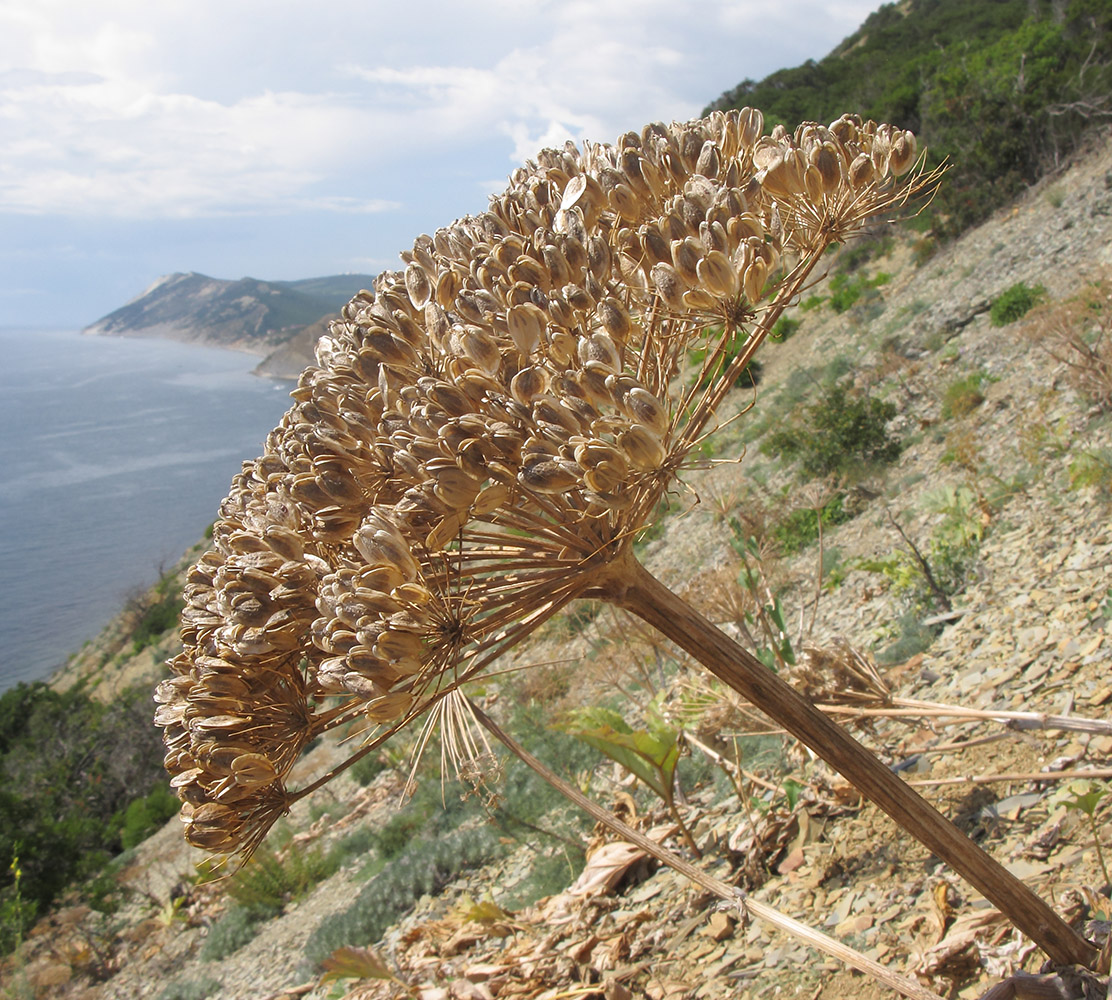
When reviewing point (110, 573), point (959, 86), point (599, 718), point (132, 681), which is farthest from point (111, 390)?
point (599, 718)

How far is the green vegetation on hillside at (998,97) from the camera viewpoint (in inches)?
907

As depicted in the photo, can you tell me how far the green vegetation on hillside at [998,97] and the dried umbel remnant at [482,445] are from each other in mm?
17198

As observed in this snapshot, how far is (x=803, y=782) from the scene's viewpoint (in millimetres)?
3633

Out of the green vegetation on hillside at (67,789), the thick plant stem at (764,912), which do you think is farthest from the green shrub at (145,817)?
the thick plant stem at (764,912)

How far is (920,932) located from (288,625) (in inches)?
94.6

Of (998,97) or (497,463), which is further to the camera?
(998,97)

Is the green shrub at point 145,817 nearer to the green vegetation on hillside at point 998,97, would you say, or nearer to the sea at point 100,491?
the sea at point 100,491

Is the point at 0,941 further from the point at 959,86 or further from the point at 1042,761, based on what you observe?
the point at 959,86

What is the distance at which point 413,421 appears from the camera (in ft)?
4.92

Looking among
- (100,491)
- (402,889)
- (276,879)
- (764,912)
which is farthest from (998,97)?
(100,491)

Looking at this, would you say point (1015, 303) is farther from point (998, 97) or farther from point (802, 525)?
point (998, 97)

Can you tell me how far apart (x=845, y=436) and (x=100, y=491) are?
→ 99446 mm

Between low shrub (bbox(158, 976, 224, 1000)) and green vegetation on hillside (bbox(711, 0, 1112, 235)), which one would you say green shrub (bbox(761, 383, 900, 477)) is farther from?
low shrub (bbox(158, 976, 224, 1000))

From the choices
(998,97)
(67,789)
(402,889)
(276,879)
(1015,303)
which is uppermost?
(998,97)
